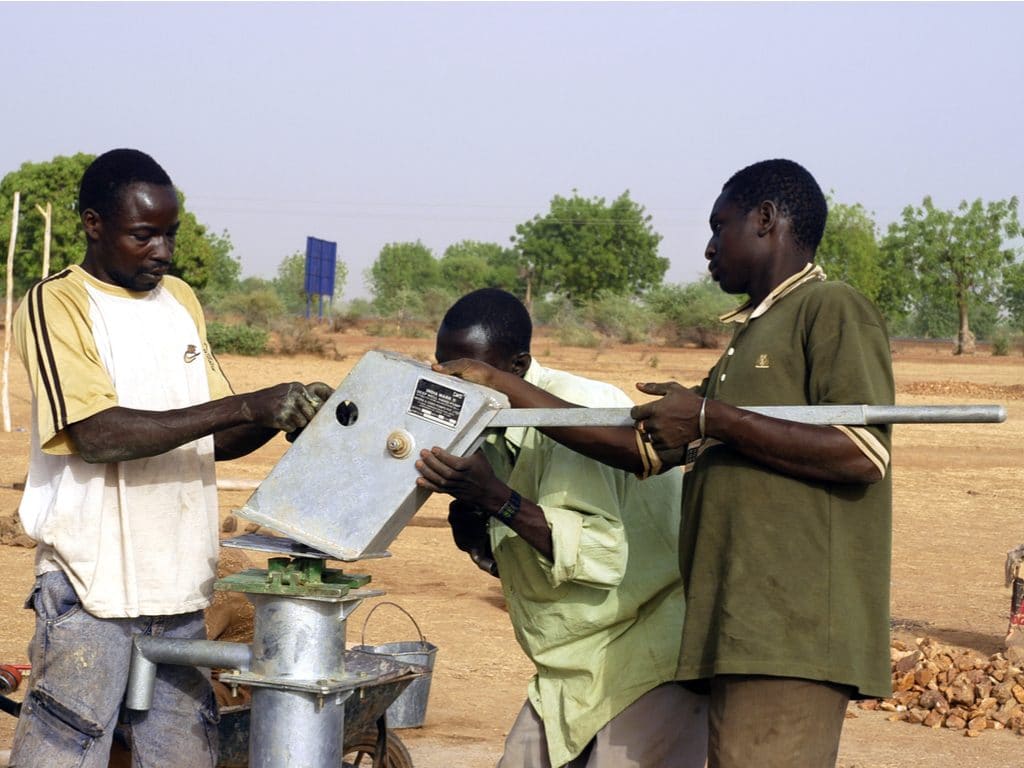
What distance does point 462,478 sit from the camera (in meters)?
2.49

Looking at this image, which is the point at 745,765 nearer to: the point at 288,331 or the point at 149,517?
the point at 149,517

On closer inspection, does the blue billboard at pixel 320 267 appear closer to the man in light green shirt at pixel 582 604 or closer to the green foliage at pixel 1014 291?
the green foliage at pixel 1014 291

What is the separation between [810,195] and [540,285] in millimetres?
52724

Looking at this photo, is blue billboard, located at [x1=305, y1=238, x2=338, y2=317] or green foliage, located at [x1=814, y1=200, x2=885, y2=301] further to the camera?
green foliage, located at [x1=814, y1=200, x2=885, y2=301]

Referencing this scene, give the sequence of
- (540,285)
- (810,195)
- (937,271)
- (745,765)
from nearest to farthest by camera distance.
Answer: (745,765), (810,195), (937,271), (540,285)

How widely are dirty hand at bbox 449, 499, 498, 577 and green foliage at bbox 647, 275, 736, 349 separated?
1300 inches

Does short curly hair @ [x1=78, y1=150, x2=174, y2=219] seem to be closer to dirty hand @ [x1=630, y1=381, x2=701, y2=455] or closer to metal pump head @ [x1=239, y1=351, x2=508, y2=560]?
metal pump head @ [x1=239, y1=351, x2=508, y2=560]

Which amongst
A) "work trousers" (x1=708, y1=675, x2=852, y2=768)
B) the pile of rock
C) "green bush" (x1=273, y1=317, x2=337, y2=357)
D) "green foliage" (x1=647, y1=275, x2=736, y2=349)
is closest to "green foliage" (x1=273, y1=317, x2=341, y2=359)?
"green bush" (x1=273, y1=317, x2=337, y2=357)

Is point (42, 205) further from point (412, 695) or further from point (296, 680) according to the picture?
point (296, 680)

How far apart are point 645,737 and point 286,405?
3.89 ft

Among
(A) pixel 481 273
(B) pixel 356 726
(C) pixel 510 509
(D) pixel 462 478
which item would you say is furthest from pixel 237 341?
(A) pixel 481 273

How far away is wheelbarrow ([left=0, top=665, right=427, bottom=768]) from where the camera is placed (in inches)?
111

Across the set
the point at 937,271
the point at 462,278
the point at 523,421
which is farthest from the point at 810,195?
the point at 462,278

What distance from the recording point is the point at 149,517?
2902 mm
